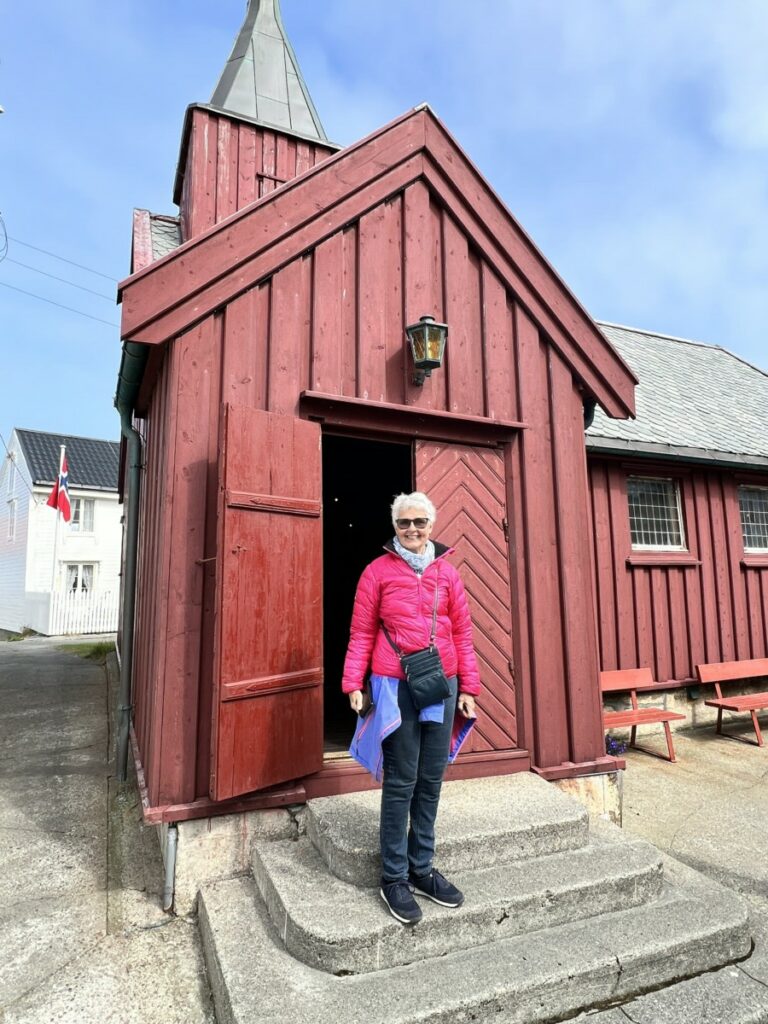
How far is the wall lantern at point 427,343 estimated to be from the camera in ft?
14.3

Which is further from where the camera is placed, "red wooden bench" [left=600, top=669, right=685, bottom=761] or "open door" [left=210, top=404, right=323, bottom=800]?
"red wooden bench" [left=600, top=669, right=685, bottom=761]

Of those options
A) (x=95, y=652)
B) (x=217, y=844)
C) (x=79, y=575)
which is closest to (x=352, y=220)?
(x=217, y=844)

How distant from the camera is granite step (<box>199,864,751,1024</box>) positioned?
2430 millimetres

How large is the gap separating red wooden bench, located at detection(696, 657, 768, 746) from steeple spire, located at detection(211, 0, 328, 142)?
A: 26.0 feet

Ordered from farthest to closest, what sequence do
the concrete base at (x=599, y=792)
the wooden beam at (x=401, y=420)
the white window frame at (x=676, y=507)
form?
the white window frame at (x=676, y=507) < the concrete base at (x=599, y=792) < the wooden beam at (x=401, y=420)

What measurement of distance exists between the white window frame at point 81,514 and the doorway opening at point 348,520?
1459 centimetres

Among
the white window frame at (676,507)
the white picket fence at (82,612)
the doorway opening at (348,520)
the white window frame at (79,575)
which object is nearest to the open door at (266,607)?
the doorway opening at (348,520)

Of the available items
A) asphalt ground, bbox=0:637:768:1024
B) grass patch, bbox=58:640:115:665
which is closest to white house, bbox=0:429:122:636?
grass patch, bbox=58:640:115:665

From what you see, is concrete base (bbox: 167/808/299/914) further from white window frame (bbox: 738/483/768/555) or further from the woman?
white window frame (bbox: 738/483/768/555)

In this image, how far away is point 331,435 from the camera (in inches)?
192

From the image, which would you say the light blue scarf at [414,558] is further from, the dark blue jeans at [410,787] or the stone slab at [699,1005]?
the stone slab at [699,1005]

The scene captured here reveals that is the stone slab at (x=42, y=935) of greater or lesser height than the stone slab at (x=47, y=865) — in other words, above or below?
below

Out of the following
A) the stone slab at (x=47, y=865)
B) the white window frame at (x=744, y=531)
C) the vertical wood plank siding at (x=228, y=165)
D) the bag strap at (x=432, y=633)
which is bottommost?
the stone slab at (x=47, y=865)

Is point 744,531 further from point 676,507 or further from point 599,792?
point 599,792
